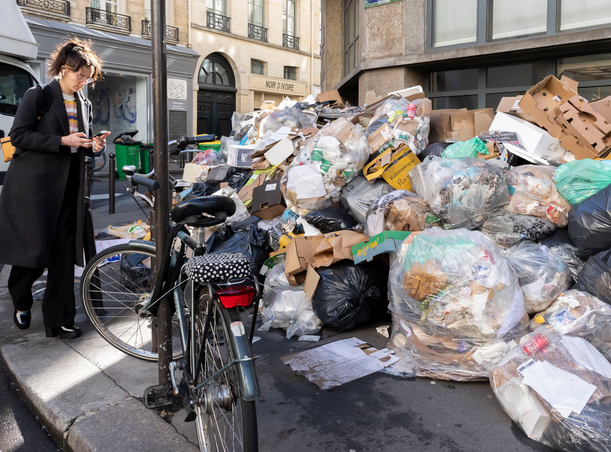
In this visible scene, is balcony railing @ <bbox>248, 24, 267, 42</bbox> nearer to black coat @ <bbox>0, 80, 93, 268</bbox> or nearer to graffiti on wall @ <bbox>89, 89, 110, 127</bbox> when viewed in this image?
graffiti on wall @ <bbox>89, 89, 110, 127</bbox>

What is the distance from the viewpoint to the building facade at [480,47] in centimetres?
602

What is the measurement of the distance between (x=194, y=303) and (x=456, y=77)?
6329mm

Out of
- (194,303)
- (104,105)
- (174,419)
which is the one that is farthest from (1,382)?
(104,105)

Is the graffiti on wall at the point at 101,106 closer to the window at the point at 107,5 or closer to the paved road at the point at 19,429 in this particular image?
the window at the point at 107,5

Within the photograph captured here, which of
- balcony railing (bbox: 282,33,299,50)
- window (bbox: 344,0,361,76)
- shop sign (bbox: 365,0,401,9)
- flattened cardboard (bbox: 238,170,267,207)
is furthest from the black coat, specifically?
balcony railing (bbox: 282,33,299,50)

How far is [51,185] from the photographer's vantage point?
3035 millimetres

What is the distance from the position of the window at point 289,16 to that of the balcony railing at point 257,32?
153 centimetres

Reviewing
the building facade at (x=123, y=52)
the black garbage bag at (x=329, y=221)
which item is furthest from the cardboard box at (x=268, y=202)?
the building facade at (x=123, y=52)

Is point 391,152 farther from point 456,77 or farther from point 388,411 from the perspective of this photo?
point 456,77

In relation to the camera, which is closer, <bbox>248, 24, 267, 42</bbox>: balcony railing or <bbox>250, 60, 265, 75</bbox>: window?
<bbox>248, 24, 267, 42</bbox>: balcony railing

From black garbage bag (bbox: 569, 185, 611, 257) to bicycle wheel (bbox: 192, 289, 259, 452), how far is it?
83.3 inches

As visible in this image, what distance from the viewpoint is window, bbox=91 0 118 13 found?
17.5 meters

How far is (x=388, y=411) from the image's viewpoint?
2.33 m

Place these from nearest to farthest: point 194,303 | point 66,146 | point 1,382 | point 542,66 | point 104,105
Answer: point 194,303 → point 1,382 → point 66,146 → point 542,66 → point 104,105
